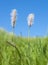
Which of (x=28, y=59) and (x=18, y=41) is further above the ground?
(x=18, y=41)

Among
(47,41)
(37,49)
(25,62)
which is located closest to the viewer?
(25,62)

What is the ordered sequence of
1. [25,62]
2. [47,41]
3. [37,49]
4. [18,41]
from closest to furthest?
[25,62] < [37,49] < [18,41] < [47,41]

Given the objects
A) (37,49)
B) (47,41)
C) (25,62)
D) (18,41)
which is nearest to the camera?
Answer: (25,62)

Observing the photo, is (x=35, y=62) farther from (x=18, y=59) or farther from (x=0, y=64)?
(x=0, y=64)

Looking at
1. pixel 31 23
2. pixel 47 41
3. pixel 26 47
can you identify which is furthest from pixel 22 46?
pixel 47 41

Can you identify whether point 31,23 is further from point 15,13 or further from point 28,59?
point 28,59

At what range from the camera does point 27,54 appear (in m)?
3.39

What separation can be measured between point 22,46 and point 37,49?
10.7 inches

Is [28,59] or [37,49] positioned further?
[37,49]

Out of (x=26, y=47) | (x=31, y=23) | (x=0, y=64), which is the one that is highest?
(x=31, y=23)

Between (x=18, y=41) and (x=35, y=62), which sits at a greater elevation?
(x=18, y=41)

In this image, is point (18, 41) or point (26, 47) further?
point (18, 41)

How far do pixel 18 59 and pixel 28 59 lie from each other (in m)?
0.14

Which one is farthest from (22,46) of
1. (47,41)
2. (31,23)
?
(47,41)
